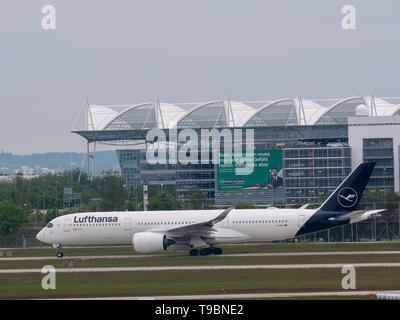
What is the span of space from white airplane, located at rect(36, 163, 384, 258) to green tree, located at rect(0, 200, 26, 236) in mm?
29733

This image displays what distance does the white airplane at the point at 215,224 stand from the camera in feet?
181

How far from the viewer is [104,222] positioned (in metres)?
58.8

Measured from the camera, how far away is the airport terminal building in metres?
160

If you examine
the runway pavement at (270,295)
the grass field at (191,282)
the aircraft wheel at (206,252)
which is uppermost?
the runway pavement at (270,295)

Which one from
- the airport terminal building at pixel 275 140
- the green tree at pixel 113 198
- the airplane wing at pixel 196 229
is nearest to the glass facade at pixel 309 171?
the airport terminal building at pixel 275 140

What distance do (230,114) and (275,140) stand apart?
1181 centimetres

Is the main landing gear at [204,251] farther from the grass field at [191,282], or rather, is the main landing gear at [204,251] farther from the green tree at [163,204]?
the green tree at [163,204]

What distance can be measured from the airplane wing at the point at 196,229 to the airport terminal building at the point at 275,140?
101340 mm

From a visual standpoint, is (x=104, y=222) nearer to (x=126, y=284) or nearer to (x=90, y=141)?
(x=126, y=284)

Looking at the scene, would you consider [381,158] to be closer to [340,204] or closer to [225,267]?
[340,204]

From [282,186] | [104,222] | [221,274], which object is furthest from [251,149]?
[221,274]

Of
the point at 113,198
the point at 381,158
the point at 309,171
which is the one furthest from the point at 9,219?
the point at 381,158

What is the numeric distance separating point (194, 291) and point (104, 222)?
82.7ft

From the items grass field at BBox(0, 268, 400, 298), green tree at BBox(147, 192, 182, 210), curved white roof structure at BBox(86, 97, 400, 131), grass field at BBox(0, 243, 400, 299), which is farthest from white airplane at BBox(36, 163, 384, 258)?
curved white roof structure at BBox(86, 97, 400, 131)
